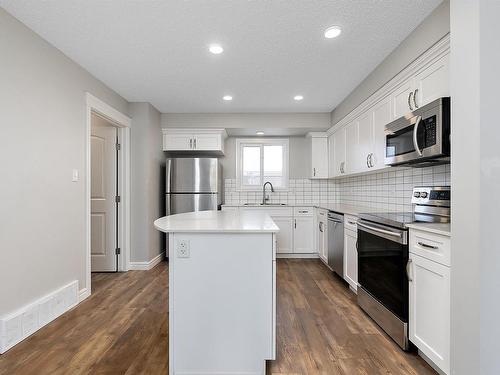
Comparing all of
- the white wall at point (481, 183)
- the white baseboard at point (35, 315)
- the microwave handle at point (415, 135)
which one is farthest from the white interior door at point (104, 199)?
the white wall at point (481, 183)

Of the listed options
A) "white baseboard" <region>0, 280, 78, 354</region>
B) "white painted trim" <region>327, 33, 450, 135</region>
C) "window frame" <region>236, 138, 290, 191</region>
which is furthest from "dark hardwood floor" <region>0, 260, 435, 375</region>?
"window frame" <region>236, 138, 290, 191</region>

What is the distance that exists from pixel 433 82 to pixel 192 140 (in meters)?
3.30

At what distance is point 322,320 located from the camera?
2379mm

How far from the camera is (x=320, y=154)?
4.62 metres

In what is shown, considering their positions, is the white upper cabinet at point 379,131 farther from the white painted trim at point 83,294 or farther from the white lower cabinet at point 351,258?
the white painted trim at point 83,294

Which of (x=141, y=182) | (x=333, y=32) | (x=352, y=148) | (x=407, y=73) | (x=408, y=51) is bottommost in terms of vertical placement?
(x=141, y=182)

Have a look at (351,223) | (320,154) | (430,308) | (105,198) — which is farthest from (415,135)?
(105,198)

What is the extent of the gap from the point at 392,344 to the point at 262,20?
2.56 m

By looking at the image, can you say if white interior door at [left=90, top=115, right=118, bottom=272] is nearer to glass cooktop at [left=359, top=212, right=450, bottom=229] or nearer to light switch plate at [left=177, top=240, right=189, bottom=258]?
light switch plate at [left=177, top=240, right=189, bottom=258]

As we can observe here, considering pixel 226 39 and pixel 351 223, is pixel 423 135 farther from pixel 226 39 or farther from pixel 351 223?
pixel 226 39

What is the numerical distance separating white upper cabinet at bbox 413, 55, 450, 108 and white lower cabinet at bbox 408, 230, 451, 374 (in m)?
1.02

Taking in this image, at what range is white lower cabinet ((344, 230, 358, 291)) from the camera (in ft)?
9.30

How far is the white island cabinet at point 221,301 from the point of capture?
5.40 feet

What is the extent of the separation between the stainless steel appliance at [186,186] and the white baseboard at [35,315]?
5.85 feet
